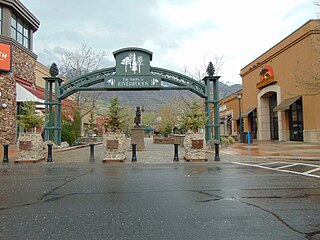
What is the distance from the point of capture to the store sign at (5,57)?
77.5 ft

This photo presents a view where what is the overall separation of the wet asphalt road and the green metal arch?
12980 mm

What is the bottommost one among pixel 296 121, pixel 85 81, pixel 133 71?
pixel 296 121

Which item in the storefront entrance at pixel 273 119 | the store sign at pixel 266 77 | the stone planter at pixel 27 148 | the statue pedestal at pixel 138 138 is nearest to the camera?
the stone planter at pixel 27 148

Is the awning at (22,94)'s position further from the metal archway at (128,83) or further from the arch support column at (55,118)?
the metal archway at (128,83)

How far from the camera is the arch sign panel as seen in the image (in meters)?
20.5

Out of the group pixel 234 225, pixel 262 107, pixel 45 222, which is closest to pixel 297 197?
pixel 234 225

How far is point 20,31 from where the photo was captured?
27.1m

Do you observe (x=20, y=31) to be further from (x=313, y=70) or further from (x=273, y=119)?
(x=273, y=119)

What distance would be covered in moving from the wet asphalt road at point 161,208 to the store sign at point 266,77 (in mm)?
26546

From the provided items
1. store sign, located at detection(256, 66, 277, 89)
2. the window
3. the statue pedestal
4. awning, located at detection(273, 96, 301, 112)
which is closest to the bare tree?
awning, located at detection(273, 96, 301, 112)

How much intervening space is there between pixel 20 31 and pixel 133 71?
13.9 metres

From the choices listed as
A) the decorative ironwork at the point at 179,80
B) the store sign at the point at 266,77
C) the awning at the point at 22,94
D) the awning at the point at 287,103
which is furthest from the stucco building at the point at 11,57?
the store sign at the point at 266,77

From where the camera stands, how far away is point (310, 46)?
25.6 metres

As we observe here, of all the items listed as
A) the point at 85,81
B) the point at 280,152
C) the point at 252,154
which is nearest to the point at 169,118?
the point at 85,81
